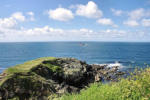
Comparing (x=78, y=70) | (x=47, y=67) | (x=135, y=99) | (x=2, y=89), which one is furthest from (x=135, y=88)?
(x=78, y=70)

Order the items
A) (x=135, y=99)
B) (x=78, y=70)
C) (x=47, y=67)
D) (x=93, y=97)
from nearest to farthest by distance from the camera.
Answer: (x=135, y=99), (x=93, y=97), (x=47, y=67), (x=78, y=70)

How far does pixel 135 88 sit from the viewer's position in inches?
217

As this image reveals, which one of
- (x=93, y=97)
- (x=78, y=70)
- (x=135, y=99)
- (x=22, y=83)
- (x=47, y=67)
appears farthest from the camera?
(x=78, y=70)

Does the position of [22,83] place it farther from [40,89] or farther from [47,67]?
[47,67]

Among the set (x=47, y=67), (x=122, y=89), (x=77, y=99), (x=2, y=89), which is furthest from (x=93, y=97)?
(x=47, y=67)

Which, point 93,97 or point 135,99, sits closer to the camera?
point 135,99

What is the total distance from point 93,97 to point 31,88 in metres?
14.3

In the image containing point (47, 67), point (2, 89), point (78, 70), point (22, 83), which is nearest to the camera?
point (2, 89)

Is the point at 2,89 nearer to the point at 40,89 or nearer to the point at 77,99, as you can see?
the point at 40,89

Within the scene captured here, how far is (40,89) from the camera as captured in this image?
18438mm

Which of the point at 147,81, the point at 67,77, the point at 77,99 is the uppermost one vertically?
the point at 147,81

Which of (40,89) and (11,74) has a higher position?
(11,74)

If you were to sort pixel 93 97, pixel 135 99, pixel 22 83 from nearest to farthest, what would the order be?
pixel 135 99, pixel 93 97, pixel 22 83

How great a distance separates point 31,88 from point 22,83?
55.5 inches
